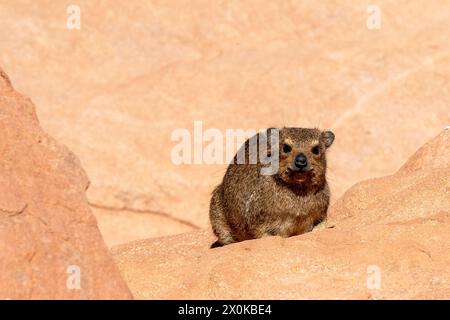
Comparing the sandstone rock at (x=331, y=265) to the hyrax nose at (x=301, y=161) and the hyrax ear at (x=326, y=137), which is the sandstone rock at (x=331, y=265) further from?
the hyrax ear at (x=326, y=137)

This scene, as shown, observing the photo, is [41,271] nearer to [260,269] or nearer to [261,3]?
[260,269]

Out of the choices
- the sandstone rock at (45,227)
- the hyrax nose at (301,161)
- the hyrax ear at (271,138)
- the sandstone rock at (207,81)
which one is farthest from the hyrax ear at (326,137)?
the sandstone rock at (207,81)

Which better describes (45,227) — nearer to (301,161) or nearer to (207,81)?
(301,161)

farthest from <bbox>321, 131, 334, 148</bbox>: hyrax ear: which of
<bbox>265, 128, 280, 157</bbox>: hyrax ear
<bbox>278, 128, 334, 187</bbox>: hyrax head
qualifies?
<bbox>265, 128, 280, 157</bbox>: hyrax ear

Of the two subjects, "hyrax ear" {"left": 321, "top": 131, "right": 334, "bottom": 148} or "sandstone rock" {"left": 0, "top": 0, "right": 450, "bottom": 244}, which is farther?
"sandstone rock" {"left": 0, "top": 0, "right": 450, "bottom": 244}

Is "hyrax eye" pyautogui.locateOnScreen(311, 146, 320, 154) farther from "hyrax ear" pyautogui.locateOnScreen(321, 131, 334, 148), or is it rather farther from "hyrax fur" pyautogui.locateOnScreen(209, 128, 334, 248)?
"hyrax ear" pyautogui.locateOnScreen(321, 131, 334, 148)

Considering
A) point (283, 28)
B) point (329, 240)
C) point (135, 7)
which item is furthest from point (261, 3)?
point (329, 240)
